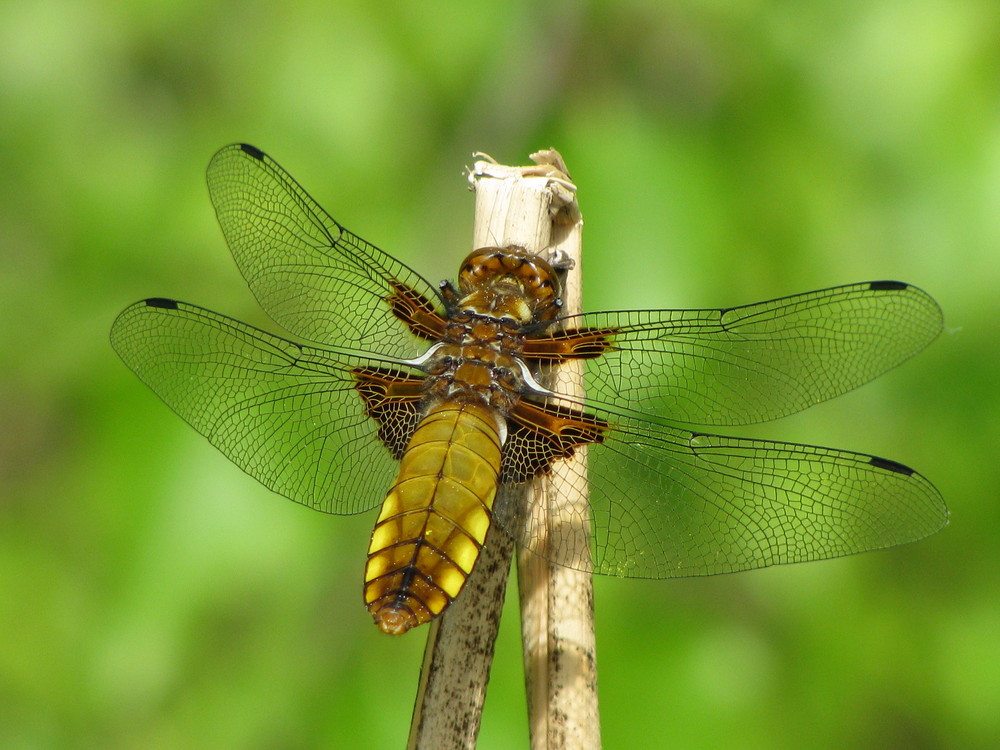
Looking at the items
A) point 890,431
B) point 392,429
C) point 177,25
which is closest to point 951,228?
point 890,431

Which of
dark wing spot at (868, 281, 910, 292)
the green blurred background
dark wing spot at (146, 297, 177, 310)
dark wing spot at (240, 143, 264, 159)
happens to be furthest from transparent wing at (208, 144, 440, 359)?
dark wing spot at (868, 281, 910, 292)

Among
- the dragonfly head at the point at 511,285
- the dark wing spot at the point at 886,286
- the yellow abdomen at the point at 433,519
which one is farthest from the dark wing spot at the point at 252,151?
the dark wing spot at the point at 886,286

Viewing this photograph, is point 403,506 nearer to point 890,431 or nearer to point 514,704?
point 514,704

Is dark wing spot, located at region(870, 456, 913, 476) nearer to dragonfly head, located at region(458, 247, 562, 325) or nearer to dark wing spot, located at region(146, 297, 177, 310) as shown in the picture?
dragonfly head, located at region(458, 247, 562, 325)

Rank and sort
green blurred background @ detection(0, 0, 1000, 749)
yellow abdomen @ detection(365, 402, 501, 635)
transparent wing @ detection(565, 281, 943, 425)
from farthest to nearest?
green blurred background @ detection(0, 0, 1000, 749), transparent wing @ detection(565, 281, 943, 425), yellow abdomen @ detection(365, 402, 501, 635)

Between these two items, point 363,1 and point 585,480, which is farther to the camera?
point 363,1

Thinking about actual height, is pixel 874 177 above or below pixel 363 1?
below

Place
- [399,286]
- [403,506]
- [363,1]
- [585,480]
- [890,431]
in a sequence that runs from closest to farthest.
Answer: [403,506] < [585,480] < [399,286] < [890,431] < [363,1]

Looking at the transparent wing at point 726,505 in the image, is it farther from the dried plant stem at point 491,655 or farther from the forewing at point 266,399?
the forewing at point 266,399
